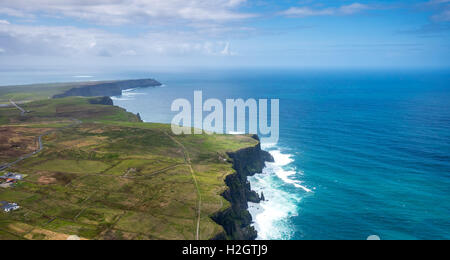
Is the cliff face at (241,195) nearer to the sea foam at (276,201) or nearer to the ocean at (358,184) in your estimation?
the sea foam at (276,201)

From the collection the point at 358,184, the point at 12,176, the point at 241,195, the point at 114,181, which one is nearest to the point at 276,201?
the point at 241,195

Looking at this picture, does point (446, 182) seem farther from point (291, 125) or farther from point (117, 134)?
point (117, 134)

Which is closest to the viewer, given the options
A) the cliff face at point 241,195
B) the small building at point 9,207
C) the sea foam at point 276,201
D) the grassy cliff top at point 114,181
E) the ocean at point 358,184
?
the grassy cliff top at point 114,181

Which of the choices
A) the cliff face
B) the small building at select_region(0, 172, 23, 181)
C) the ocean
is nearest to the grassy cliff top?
the small building at select_region(0, 172, 23, 181)

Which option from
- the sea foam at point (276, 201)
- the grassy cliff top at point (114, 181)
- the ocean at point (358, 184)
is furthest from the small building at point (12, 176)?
the ocean at point (358, 184)

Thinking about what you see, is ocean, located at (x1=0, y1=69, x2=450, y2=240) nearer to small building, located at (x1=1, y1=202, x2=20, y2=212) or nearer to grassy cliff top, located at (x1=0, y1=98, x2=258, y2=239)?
grassy cliff top, located at (x1=0, y1=98, x2=258, y2=239)
